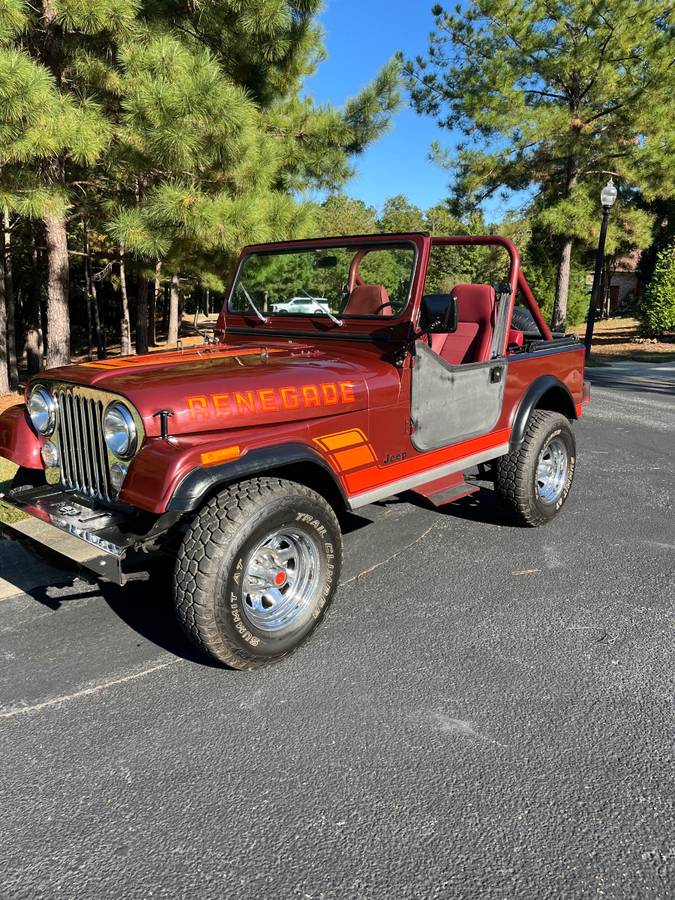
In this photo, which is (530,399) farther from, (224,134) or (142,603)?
(224,134)

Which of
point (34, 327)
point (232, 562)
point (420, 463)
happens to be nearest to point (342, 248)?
point (420, 463)

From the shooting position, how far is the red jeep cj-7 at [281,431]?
2.64 meters

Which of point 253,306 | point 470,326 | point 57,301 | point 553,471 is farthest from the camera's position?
point 57,301

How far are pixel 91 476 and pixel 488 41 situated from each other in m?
16.7

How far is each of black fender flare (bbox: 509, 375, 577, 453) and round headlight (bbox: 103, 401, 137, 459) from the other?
253cm

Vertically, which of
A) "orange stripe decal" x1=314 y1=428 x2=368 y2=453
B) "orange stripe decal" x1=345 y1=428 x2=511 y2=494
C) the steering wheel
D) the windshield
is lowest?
"orange stripe decal" x1=345 y1=428 x2=511 y2=494

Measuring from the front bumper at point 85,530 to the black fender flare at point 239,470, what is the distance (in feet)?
0.47

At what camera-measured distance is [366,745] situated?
7.88 ft

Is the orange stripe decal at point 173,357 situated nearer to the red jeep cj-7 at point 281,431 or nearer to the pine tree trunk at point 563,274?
the red jeep cj-7 at point 281,431

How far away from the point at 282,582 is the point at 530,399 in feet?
7.55

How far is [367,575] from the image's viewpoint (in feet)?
12.6

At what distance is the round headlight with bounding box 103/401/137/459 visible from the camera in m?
2.71

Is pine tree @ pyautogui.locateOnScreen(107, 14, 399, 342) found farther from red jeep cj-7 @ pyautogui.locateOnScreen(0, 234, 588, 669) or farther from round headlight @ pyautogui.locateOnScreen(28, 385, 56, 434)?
round headlight @ pyautogui.locateOnScreen(28, 385, 56, 434)

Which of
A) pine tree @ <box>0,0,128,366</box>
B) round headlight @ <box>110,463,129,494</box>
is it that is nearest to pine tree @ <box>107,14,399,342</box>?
pine tree @ <box>0,0,128,366</box>
